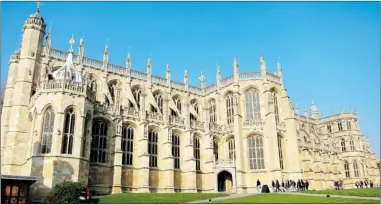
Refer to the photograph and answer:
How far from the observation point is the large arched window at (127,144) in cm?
3781

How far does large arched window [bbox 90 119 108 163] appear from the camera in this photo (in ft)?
116

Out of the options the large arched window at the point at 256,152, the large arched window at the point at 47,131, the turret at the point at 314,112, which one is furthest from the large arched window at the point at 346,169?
the large arched window at the point at 47,131

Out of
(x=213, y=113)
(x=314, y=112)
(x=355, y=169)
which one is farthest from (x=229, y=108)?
(x=355, y=169)

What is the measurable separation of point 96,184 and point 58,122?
848cm

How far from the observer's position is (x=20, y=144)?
1287 inches

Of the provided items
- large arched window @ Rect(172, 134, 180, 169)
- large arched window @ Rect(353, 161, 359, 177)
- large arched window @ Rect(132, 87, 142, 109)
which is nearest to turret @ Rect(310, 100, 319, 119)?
large arched window @ Rect(353, 161, 359, 177)

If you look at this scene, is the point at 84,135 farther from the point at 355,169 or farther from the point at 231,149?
the point at 355,169

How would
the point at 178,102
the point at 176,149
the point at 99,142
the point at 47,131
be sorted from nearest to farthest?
the point at 47,131 < the point at 99,142 < the point at 176,149 < the point at 178,102

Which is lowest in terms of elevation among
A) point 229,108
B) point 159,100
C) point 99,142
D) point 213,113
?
point 99,142

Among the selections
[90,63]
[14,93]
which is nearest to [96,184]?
[14,93]

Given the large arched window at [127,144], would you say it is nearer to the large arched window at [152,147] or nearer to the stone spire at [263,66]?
the large arched window at [152,147]

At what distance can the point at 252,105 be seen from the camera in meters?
47.2

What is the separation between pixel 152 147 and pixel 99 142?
23.5 feet

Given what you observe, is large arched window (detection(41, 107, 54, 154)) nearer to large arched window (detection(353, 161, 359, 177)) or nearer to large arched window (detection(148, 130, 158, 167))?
large arched window (detection(148, 130, 158, 167))
